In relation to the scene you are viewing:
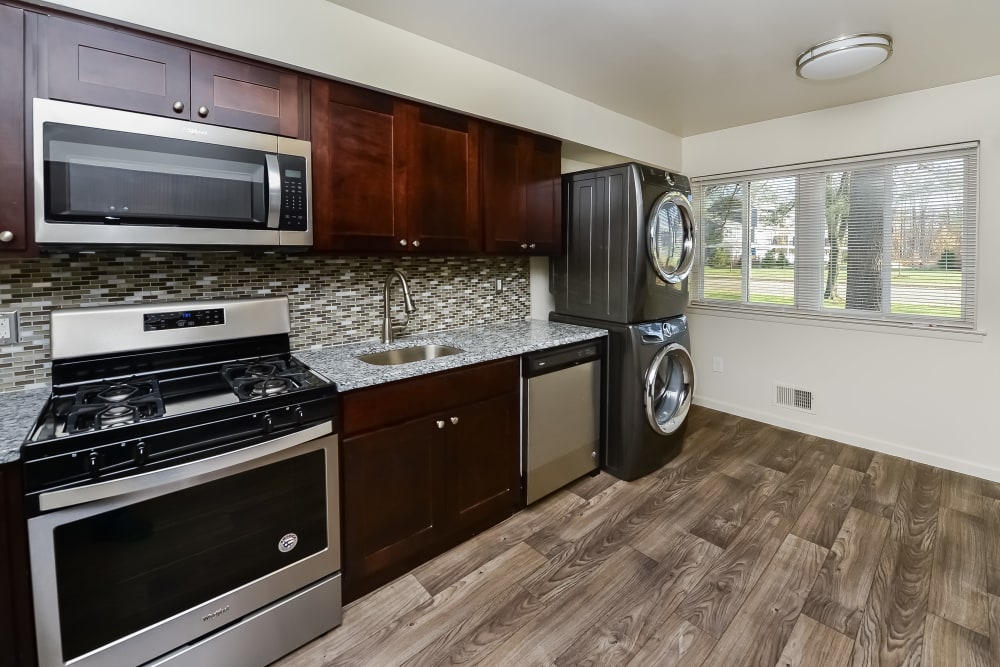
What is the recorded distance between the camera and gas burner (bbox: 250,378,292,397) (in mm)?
1562

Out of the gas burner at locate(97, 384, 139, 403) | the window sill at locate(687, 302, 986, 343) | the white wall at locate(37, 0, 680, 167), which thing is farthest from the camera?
the window sill at locate(687, 302, 986, 343)

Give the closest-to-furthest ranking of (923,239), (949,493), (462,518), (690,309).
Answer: (462,518) → (949,493) → (923,239) → (690,309)

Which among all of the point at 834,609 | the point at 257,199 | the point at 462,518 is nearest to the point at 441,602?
the point at 462,518

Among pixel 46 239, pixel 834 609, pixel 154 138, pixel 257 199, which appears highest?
pixel 154 138

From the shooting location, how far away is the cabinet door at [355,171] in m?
1.91

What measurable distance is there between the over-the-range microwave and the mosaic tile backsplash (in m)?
0.33

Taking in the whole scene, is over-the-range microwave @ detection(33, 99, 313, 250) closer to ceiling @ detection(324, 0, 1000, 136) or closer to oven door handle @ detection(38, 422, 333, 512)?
oven door handle @ detection(38, 422, 333, 512)

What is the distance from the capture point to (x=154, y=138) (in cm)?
153

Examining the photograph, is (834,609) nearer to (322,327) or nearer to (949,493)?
(949,493)

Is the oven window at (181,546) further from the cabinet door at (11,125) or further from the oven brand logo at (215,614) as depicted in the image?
the cabinet door at (11,125)

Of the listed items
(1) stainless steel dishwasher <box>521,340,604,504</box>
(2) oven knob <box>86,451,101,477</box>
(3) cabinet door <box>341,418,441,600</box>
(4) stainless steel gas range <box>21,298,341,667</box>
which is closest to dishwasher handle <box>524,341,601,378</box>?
(1) stainless steel dishwasher <box>521,340,604,504</box>

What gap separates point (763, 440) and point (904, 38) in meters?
2.53

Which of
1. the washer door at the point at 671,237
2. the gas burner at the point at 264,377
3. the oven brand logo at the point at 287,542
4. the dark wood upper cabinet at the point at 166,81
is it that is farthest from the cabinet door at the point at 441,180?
the oven brand logo at the point at 287,542

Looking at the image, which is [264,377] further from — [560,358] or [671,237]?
[671,237]
